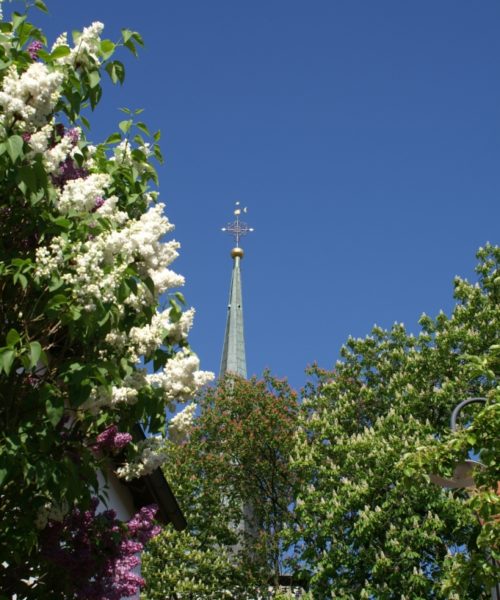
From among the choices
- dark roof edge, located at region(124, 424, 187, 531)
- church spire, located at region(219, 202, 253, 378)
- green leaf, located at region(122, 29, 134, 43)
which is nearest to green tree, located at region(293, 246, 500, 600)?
dark roof edge, located at region(124, 424, 187, 531)

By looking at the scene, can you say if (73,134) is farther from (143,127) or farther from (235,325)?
(235,325)

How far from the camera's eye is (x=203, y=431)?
3662 centimetres

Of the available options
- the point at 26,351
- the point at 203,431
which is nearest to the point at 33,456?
the point at 26,351

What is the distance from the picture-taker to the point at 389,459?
79.5 ft

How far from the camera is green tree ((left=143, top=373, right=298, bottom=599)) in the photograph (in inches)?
1316

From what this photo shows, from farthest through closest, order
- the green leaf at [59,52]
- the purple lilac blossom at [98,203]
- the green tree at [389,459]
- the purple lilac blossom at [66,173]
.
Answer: the green tree at [389,459], the purple lilac blossom at [98,203], the purple lilac blossom at [66,173], the green leaf at [59,52]

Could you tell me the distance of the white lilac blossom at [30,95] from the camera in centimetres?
512

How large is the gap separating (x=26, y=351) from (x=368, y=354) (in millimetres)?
25440

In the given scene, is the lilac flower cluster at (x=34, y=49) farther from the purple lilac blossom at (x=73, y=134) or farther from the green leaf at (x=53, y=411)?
the green leaf at (x=53, y=411)

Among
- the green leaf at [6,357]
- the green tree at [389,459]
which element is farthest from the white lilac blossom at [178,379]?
the green tree at [389,459]

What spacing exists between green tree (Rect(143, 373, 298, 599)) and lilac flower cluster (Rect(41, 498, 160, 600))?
1021 inches

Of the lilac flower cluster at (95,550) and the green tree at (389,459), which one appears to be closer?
the lilac flower cluster at (95,550)

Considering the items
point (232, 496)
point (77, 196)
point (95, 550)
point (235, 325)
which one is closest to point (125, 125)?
point (77, 196)

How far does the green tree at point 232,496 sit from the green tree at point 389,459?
439 cm
